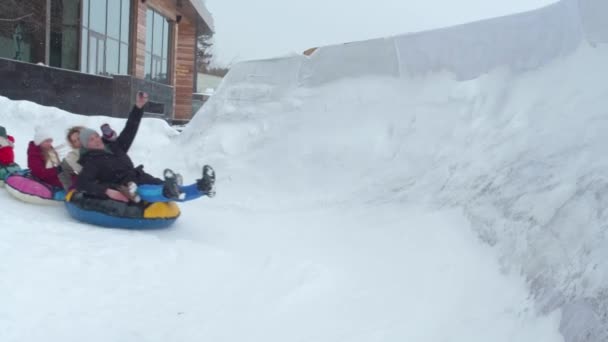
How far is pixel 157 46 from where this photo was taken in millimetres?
20391

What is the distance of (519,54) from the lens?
539cm

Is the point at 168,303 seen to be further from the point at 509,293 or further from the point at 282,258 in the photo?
the point at 509,293

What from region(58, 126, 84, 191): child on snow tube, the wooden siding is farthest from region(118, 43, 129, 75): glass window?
region(58, 126, 84, 191): child on snow tube

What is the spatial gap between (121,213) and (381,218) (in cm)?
238

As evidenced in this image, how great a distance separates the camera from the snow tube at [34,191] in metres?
5.89

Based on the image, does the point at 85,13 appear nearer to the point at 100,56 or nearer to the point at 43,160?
the point at 100,56

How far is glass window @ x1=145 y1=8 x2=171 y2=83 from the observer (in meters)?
19.4

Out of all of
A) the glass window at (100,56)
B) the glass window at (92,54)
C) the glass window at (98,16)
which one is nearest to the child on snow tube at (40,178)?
the glass window at (92,54)

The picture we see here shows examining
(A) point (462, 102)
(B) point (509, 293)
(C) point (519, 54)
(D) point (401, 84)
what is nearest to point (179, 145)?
(D) point (401, 84)

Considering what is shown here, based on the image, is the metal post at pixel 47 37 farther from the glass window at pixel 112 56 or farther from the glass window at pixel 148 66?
the glass window at pixel 148 66

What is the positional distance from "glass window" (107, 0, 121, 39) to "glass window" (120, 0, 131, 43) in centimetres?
23

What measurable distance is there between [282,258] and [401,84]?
300 centimetres

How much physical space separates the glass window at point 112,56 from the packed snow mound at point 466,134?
8961 millimetres

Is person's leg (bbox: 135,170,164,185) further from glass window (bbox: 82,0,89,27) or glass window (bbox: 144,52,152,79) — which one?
glass window (bbox: 144,52,152,79)
